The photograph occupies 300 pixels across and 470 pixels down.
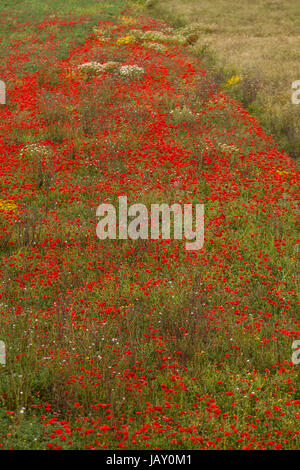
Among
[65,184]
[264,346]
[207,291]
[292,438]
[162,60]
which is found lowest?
[292,438]

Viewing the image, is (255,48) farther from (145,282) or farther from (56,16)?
(145,282)

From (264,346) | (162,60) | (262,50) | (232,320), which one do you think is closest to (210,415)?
(264,346)

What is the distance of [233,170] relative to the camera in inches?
453

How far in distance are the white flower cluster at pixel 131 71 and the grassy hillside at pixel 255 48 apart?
3.14 meters

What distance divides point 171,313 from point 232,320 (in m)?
0.91

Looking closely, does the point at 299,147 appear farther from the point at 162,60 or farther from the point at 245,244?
the point at 162,60

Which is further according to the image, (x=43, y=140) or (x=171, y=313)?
(x=43, y=140)

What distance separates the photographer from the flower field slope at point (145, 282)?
504cm
